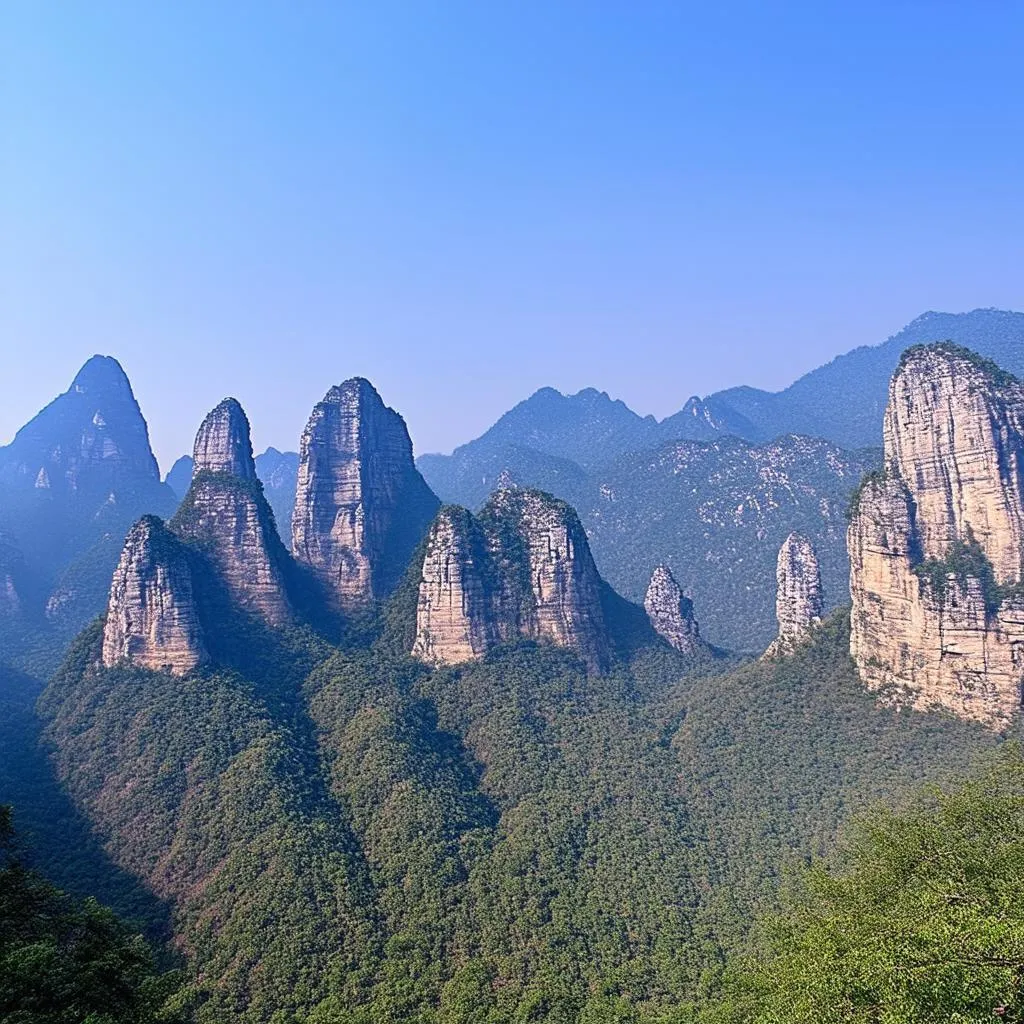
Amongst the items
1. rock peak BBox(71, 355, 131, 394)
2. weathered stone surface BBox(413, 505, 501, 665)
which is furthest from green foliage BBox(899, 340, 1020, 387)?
rock peak BBox(71, 355, 131, 394)

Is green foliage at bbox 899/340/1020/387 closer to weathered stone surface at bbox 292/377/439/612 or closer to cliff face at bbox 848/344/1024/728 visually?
cliff face at bbox 848/344/1024/728

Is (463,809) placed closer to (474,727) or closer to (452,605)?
(474,727)

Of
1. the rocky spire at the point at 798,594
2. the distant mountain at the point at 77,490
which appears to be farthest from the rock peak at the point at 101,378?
the rocky spire at the point at 798,594

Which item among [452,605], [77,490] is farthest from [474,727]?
[77,490]

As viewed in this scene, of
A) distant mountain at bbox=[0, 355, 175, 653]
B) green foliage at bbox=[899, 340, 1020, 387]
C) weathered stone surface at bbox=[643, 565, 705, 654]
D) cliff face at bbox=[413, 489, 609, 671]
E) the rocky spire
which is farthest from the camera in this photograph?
distant mountain at bbox=[0, 355, 175, 653]

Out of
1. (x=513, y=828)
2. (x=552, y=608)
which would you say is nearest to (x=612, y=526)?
(x=552, y=608)

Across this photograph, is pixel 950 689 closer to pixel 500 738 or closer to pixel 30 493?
pixel 500 738
